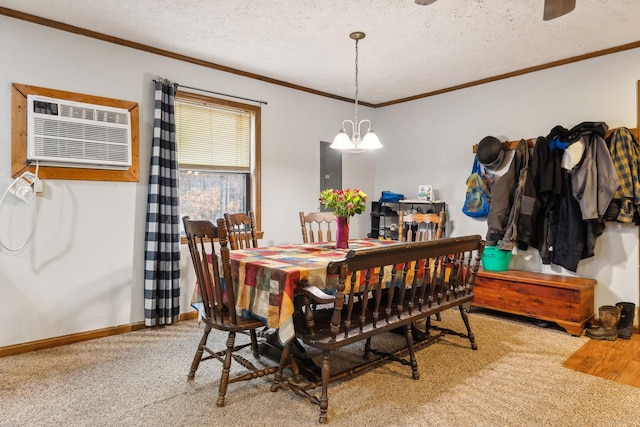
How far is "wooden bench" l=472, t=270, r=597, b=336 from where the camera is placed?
3.37 meters

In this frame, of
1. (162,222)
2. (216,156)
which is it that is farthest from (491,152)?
(162,222)

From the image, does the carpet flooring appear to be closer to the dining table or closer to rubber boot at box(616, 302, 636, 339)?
the dining table

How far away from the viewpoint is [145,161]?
11.5 feet

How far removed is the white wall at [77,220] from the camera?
9.55ft

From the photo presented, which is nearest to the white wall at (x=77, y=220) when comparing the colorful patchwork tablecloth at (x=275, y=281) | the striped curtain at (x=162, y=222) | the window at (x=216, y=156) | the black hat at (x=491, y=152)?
the striped curtain at (x=162, y=222)

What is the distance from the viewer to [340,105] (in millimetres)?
5180

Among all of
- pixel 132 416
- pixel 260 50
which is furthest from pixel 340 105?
pixel 132 416

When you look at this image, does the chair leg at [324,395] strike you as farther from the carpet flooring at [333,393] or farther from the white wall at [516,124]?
the white wall at [516,124]

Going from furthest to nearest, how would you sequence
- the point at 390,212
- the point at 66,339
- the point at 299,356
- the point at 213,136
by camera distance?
the point at 390,212 → the point at 213,136 → the point at 66,339 → the point at 299,356

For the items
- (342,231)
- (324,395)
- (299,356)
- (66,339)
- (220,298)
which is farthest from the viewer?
(66,339)

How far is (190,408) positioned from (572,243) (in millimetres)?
3333

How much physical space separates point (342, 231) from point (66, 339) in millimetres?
2302

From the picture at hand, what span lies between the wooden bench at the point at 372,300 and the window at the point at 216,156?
75.9 inches

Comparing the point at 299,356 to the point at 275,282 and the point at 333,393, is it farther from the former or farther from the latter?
the point at 275,282
